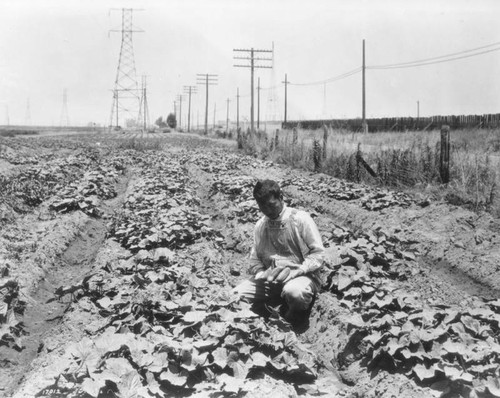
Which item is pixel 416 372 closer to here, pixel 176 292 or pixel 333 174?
pixel 176 292

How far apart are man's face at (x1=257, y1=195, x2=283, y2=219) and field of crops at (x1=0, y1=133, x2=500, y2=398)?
2.81 feet

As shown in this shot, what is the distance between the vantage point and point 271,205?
472 cm

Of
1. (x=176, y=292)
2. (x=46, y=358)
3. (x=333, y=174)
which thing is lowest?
(x=46, y=358)

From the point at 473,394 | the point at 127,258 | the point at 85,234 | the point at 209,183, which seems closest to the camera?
the point at 473,394

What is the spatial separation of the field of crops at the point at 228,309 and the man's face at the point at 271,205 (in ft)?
2.81

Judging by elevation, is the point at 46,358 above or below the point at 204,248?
below

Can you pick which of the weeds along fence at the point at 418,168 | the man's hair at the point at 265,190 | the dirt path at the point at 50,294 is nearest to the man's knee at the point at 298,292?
the man's hair at the point at 265,190

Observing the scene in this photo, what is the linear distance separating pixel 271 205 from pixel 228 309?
3.40ft

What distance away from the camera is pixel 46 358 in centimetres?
416

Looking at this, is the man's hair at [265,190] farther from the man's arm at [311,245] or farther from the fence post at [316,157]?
the fence post at [316,157]

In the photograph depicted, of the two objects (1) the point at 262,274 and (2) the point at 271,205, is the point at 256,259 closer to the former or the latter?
(1) the point at 262,274

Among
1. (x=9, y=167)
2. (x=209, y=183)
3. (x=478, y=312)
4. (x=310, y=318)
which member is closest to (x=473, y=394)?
(x=478, y=312)

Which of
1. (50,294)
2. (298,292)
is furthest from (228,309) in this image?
(50,294)

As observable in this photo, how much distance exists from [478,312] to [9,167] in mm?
16164
